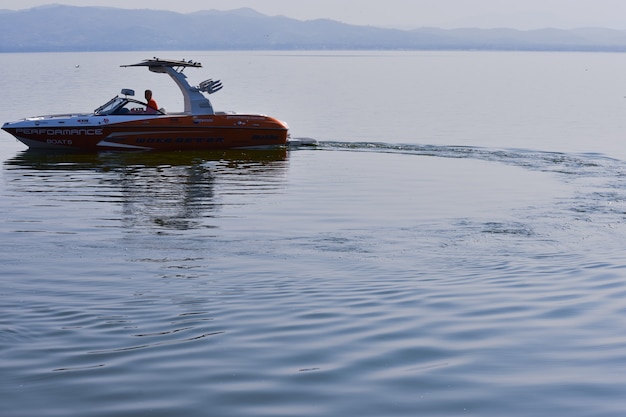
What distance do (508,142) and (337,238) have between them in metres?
23.0

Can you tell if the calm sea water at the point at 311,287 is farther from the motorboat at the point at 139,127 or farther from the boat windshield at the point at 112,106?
the boat windshield at the point at 112,106

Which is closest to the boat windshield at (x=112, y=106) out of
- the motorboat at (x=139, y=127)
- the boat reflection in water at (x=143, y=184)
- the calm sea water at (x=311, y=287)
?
the motorboat at (x=139, y=127)

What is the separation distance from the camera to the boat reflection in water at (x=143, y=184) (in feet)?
63.8

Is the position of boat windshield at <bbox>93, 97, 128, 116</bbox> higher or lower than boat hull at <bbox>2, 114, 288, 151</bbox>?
higher

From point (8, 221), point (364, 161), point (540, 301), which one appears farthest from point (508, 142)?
point (540, 301)

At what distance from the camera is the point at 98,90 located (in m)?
77.0

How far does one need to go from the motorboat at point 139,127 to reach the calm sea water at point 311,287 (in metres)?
1.06

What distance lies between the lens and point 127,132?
30422mm

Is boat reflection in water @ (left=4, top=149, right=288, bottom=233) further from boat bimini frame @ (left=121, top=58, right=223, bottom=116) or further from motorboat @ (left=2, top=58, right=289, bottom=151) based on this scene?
boat bimini frame @ (left=121, top=58, right=223, bottom=116)

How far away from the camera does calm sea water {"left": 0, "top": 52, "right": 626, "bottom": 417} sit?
829 cm

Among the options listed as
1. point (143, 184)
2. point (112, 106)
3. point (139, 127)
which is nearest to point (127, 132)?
point (139, 127)

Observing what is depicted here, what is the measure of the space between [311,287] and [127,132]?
63.1ft

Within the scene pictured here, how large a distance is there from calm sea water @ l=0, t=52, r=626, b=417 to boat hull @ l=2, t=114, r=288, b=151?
99 centimetres

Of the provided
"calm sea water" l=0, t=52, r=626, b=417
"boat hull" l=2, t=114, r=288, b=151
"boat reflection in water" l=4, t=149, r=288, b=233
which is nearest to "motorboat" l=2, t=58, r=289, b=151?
"boat hull" l=2, t=114, r=288, b=151
